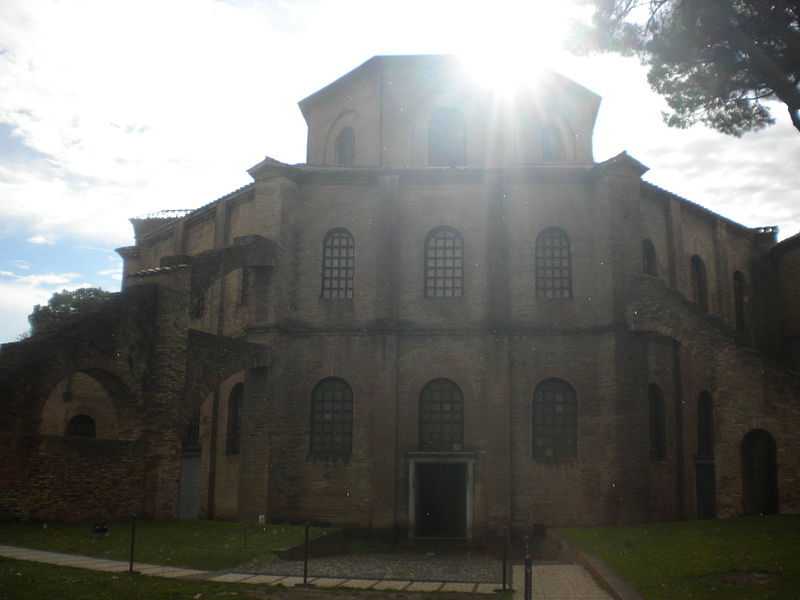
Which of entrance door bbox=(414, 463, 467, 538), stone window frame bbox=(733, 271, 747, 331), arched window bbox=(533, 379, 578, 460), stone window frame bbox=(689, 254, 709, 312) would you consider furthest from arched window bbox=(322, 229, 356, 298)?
stone window frame bbox=(733, 271, 747, 331)

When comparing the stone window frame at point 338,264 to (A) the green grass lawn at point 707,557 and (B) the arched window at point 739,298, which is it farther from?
(B) the arched window at point 739,298

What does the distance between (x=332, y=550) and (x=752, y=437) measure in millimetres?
10886

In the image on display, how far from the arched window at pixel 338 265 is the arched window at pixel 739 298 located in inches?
579

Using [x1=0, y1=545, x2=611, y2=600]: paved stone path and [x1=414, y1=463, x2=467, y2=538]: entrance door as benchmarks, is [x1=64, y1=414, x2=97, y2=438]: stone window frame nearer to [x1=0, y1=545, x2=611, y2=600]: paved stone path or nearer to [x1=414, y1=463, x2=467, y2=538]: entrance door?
[x1=414, y1=463, x2=467, y2=538]: entrance door

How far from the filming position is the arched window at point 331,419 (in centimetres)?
2156

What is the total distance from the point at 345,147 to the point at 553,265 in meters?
8.82

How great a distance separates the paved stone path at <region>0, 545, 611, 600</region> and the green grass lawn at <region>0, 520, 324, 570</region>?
2.01ft

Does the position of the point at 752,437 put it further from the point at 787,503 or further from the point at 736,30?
the point at 736,30

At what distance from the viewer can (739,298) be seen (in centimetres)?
2820

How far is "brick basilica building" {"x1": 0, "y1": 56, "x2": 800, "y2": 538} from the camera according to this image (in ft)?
61.8

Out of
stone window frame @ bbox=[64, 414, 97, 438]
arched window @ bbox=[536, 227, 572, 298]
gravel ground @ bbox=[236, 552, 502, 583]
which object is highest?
arched window @ bbox=[536, 227, 572, 298]

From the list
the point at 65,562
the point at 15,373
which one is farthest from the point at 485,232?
the point at 65,562

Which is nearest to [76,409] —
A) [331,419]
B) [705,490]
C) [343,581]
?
[331,419]

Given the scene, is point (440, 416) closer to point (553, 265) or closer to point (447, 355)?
point (447, 355)
